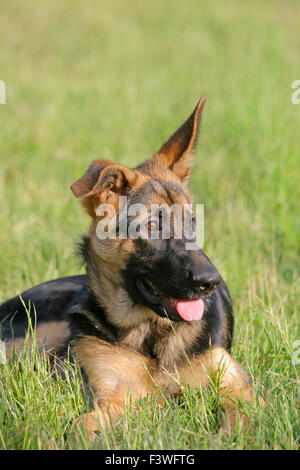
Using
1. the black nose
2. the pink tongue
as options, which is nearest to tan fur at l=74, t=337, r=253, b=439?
the pink tongue

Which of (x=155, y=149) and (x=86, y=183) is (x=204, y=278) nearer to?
(x=86, y=183)

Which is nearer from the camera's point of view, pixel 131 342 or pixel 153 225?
pixel 153 225

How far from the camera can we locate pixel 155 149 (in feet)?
28.2

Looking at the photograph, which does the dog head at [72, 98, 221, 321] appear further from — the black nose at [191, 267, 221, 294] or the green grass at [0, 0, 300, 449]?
the green grass at [0, 0, 300, 449]

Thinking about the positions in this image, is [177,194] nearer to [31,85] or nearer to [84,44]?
[31,85]

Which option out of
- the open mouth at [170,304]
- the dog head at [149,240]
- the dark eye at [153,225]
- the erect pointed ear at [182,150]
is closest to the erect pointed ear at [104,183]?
the dog head at [149,240]

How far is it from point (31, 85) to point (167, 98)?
9.78 ft

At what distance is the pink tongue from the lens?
11.6 ft

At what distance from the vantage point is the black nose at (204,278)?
3305 mm

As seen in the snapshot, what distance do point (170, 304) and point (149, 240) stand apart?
424 millimetres

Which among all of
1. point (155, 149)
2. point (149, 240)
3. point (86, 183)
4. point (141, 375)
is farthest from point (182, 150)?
point (155, 149)

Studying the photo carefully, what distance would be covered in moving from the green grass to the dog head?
533 millimetres

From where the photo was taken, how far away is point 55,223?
22.2 feet

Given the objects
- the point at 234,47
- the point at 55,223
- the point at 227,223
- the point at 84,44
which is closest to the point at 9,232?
the point at 55,223
